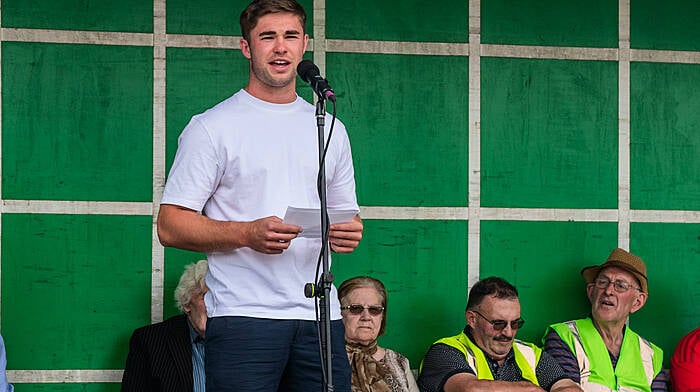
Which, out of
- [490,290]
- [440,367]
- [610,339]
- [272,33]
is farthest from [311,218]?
[610,339]

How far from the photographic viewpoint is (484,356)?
479 cm

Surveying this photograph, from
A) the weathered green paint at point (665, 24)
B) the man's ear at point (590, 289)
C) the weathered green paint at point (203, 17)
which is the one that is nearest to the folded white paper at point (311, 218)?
the weathered green paint at point (203, 17)

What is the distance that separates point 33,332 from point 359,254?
1.46 m

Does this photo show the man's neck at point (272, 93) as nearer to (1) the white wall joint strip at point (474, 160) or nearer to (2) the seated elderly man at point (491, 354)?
(2) the seated elderly man at point (491, 354)

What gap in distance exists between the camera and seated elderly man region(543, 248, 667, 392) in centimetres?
501

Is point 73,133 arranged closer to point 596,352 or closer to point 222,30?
point 222,30

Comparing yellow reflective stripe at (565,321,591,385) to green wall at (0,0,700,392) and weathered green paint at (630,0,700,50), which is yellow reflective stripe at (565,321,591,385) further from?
weathered green paint at (630,0,700,50)

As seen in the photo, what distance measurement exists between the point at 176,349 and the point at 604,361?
1.91 metres

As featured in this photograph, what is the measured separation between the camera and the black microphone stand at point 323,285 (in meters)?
2.54

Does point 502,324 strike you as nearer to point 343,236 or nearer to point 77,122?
point 77,122

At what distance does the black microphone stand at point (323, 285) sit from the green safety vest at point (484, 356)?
223 cm

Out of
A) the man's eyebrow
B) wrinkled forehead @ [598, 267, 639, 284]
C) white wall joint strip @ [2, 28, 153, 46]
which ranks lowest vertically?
wrinkled forehead @ [598, 267, 639, 284]

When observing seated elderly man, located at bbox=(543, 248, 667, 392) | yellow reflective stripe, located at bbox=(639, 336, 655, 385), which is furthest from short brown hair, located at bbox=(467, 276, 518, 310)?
yellow reflective stripe, located at bbox=(639, 336, 655, 385)

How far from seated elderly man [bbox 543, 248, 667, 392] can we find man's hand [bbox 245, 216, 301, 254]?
2.68 meters
